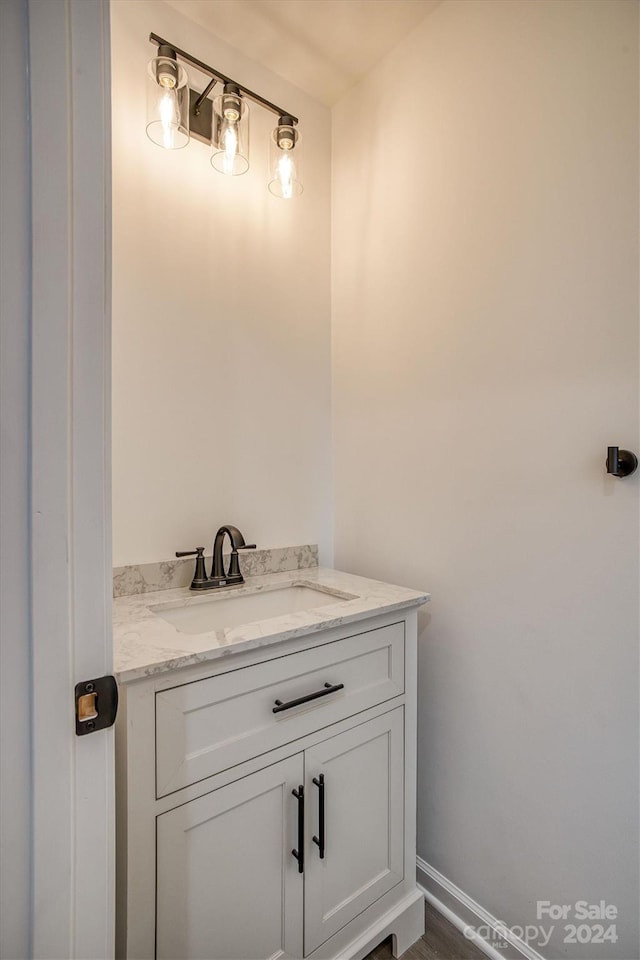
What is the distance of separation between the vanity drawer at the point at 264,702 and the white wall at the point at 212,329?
0.56 metres

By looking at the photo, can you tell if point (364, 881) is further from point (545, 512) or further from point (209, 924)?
point (545, 512)

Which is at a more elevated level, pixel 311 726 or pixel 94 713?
pixel 94 713

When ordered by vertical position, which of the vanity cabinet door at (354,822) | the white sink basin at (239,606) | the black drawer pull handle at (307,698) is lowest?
the vanity cabinet door at (354,822)

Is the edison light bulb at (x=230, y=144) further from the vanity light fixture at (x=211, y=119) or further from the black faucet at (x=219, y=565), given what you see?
the black faucet at (x=219, y=565)

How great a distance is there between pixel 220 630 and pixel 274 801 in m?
0.38

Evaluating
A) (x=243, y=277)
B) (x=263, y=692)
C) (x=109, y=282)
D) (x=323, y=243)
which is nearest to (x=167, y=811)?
(x=263, y=692)

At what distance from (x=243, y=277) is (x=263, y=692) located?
127 centimetres

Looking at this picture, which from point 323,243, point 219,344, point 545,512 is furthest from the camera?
point 323,243

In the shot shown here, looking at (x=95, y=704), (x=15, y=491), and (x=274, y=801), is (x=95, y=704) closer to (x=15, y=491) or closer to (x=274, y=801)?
(x=15, y=491)

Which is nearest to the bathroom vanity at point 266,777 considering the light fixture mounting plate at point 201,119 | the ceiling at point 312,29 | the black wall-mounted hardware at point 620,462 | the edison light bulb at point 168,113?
the black wall-mounted hardware at point 620,462

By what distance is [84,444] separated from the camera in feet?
1.87

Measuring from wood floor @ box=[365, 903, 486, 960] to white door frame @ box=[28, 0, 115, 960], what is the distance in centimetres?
98

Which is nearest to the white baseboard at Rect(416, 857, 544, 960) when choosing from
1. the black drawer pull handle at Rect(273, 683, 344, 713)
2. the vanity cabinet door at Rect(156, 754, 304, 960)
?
the vanity cabinet door at Rect(156, 754, 304, 960)

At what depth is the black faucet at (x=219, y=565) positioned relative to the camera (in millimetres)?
1342
